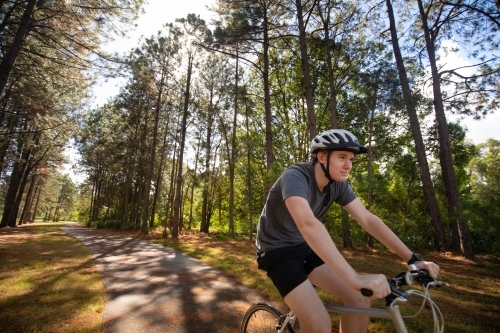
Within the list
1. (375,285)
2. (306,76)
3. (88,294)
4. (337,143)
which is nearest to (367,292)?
(375,285)

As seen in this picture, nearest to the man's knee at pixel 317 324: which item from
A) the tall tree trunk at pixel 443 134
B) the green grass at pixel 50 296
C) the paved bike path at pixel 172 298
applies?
Answer: the paved bike path at pixel 172 298

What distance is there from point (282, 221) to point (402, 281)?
1040mm

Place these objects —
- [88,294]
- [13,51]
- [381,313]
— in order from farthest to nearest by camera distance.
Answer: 1. [13,51]
2. [88,294]
3. [381,313]

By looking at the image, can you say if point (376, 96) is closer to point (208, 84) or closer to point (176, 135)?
point (208, 84)

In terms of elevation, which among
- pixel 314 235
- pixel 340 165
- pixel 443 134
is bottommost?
pixel 314 235

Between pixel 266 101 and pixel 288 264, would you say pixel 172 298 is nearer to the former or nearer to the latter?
pixel 288 264

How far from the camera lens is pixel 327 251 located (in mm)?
1831

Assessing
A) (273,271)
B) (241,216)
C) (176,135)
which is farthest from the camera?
(241,216)

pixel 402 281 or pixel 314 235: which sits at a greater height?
pixel 314 235

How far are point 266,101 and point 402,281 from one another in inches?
508

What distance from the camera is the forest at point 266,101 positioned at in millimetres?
10250

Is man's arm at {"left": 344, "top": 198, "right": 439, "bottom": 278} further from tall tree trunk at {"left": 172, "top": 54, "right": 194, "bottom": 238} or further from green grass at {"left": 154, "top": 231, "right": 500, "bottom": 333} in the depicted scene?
tall tree trunk at {"left": 172, "top": 54, "right": 194, "bottom": 238}

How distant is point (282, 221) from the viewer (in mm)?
2436

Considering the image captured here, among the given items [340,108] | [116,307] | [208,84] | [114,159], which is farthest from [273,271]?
[114,159]
